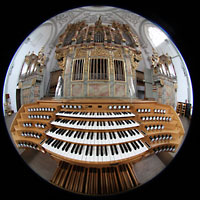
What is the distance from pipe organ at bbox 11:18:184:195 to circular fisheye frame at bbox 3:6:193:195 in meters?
0.01

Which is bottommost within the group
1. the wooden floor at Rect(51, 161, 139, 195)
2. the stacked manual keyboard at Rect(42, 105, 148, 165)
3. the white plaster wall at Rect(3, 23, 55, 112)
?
the wooden floor at Rect(51, 161, 139, 195)

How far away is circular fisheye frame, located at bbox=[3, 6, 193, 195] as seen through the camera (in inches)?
32.8

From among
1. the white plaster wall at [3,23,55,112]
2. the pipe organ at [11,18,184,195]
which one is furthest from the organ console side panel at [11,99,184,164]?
the white plaster wall at [3,23,55,112]

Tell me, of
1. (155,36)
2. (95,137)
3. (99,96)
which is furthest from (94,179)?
(155,36)

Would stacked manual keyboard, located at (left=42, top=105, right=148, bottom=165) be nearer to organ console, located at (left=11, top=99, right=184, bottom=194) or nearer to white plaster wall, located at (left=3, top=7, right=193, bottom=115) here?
organ console, located at (left=11, top=99, right=184, bottom=194)

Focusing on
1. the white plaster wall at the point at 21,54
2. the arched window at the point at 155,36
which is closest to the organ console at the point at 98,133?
the white plaster wall at the point at 21,54

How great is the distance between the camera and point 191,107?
34.9 inches

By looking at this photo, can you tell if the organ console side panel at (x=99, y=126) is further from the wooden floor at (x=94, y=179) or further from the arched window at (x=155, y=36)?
the arched window at (x=155, y=36)

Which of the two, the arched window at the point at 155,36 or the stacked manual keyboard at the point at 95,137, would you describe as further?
the arched window at the point at 155,36

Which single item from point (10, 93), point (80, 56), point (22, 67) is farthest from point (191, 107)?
point (10, 93)

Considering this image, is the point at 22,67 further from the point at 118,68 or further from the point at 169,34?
the point at 169,34

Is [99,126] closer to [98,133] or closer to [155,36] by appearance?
[98,133]

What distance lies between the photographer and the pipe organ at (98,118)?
0.85 metres

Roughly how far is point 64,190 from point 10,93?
4.00 feet
